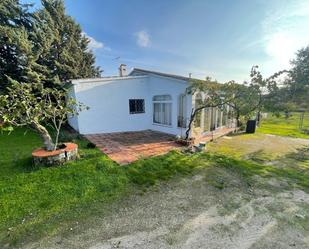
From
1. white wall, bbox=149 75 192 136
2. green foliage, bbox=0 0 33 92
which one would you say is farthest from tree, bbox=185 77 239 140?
green foliage, bbox=0 0 33 92

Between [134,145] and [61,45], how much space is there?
16.6 m

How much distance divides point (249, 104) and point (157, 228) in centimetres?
809

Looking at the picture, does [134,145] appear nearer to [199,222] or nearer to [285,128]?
[199,222]

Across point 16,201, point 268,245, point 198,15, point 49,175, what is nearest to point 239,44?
point 198,15

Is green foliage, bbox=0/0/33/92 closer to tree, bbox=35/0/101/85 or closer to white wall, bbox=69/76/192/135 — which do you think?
tree, bbox=35/0/101/85

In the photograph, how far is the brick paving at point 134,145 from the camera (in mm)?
7973

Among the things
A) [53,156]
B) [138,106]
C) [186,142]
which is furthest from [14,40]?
[186,142]

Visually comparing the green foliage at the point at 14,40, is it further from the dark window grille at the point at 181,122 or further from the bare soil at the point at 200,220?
the bare soil at the point at 200,220

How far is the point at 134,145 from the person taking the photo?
9664 millimetres

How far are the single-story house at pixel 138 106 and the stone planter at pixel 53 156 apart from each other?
17.9 feet

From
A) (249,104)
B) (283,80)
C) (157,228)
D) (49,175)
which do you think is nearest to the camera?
(157,228)

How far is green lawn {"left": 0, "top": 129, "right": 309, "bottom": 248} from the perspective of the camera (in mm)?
4047

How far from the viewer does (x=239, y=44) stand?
12016mm

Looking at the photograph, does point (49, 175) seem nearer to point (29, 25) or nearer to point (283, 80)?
point (283, 80)
